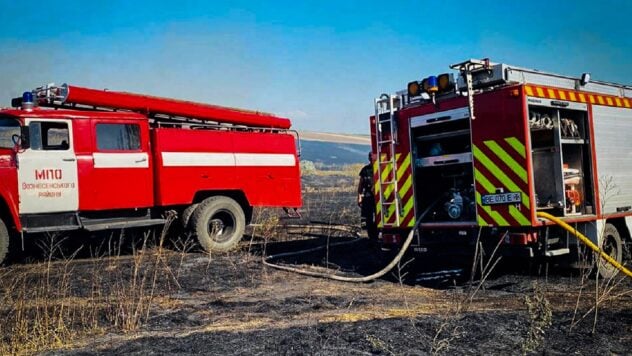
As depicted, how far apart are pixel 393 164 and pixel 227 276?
111 inches

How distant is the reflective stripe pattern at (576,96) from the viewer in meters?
6.40

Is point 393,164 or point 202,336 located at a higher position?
point 393,164

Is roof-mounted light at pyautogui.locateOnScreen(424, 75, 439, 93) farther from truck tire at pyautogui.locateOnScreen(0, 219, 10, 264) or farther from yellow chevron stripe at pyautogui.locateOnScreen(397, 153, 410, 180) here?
truck tire at pyautogui.locateOnScreen(0, 219, 10, 264)

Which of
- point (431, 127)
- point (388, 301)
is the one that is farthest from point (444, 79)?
point (388, 301)

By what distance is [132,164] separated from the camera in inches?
363

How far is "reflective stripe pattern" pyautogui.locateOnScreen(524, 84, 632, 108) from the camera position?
6.40m

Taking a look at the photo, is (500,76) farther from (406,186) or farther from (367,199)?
(367,199)

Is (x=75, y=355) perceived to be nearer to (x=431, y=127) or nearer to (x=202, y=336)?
(x=202, y=336)

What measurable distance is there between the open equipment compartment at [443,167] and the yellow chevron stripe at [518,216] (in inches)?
28.3

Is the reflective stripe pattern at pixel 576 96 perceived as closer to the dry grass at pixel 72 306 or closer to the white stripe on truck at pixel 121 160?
the dry grass at pixel 72 306

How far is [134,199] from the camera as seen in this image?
9234mm

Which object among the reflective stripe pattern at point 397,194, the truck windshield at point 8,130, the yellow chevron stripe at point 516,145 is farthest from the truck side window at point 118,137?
the yellow chevron stripe at point 516,145


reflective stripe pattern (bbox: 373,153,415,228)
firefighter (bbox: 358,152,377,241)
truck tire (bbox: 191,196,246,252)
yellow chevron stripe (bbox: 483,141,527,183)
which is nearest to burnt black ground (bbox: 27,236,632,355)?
reflective stripe pattern (bbox: 373,153,415,228)

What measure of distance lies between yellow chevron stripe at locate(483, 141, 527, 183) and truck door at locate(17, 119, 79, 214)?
6.36m
